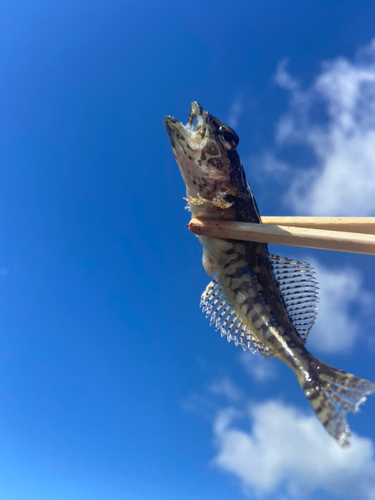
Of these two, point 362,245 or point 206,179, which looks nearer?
point 362,245

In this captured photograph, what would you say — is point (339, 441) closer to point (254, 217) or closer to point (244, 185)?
point (254, 217)

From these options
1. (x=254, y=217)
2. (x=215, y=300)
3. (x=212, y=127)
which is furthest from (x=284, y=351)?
(x=212, y=127)

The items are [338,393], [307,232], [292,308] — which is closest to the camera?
[338,393]

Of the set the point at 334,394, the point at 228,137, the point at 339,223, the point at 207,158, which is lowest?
the point at 334,394

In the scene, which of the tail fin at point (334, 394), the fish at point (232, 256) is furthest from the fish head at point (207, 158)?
the tail fin at point (334, 394)

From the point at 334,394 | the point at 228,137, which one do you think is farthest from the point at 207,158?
the point at 334,394

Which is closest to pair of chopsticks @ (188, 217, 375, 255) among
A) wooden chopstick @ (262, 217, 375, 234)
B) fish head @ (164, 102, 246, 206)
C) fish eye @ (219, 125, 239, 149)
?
wooden chopstick @ (262, 217, 375, 234)

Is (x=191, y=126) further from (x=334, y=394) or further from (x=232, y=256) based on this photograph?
(x=334, y=394)
